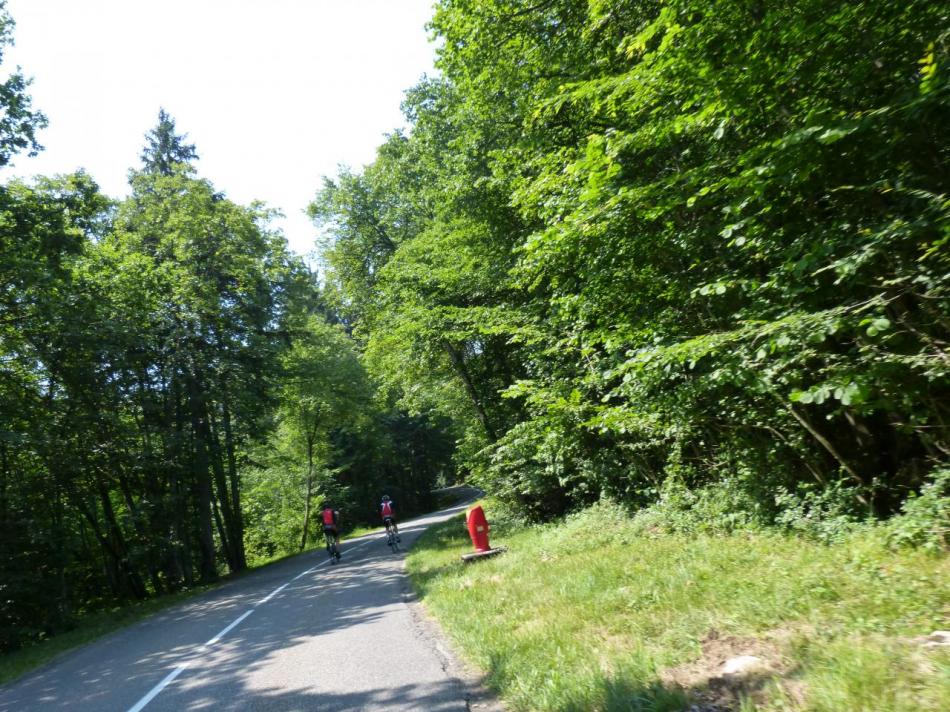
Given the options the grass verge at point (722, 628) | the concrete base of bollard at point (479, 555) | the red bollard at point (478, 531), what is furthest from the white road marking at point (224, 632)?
the red bollard at point (478, 531)

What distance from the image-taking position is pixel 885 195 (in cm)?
545

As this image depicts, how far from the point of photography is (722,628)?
15.4 feet

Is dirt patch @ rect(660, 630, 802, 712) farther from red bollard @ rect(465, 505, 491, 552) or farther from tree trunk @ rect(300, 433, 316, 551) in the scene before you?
tree trunk @ rect(300, 433, 316, 551)

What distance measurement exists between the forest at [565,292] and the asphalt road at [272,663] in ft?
12.1

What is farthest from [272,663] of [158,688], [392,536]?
[392,536]

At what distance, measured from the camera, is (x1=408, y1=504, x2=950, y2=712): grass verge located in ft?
11.4

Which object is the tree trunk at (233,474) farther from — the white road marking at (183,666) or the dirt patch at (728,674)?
the dirt patch at (728,674)

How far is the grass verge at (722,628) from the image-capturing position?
136 inches

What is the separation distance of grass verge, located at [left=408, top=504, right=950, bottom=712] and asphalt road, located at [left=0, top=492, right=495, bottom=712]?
2.06 ft

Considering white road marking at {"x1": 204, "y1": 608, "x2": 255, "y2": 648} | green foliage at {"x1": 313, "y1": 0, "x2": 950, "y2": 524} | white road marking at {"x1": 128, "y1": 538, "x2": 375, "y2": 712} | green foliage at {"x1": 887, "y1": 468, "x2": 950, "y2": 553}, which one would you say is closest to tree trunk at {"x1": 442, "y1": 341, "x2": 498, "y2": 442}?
green foliage at {"x1": 313, "y1": 0, "x2": 950, "y2": 524}

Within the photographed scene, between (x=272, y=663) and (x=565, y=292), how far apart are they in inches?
258

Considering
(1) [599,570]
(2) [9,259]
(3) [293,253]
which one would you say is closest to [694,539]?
(1) [599,570]

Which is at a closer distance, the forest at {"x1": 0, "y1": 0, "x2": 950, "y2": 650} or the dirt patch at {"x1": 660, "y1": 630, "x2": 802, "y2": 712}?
the dirt patch at {"x1": 660, "y1": 630, "x2": 802, "y2": 712}

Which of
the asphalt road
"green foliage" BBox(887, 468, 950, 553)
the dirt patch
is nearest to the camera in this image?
the dirt patch
